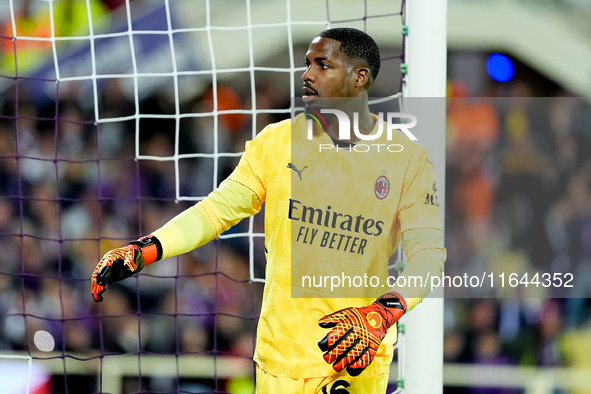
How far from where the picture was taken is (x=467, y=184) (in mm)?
4953

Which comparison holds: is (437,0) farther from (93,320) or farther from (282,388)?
(93,320)

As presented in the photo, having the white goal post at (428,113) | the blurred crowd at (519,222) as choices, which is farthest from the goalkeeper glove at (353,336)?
the blurred crowd at (519,222)

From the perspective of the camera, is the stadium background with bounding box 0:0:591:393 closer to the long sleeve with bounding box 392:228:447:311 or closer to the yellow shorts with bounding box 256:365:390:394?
the yellow shorts with bounding box 256:365:390:394

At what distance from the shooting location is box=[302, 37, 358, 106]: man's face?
1865mm

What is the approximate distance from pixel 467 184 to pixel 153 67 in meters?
2.22

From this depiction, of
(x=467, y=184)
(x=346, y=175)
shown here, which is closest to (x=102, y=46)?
(x=467, y=184)

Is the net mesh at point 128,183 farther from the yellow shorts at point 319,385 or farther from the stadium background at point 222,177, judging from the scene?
the yellow shorts at point 319,385

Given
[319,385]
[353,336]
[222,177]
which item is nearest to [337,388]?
[319,385]

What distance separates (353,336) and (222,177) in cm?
319

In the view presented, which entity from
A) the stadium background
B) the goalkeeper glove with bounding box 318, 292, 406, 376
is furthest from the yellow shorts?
the stadium background

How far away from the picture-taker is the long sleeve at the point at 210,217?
1898mm

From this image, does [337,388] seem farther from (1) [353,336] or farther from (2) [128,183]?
(2) [128,183]

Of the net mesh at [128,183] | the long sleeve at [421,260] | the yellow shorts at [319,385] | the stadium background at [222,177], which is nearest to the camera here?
the long sleeve at [421,260]

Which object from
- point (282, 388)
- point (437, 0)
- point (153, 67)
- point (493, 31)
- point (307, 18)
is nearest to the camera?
point (282, 388)
